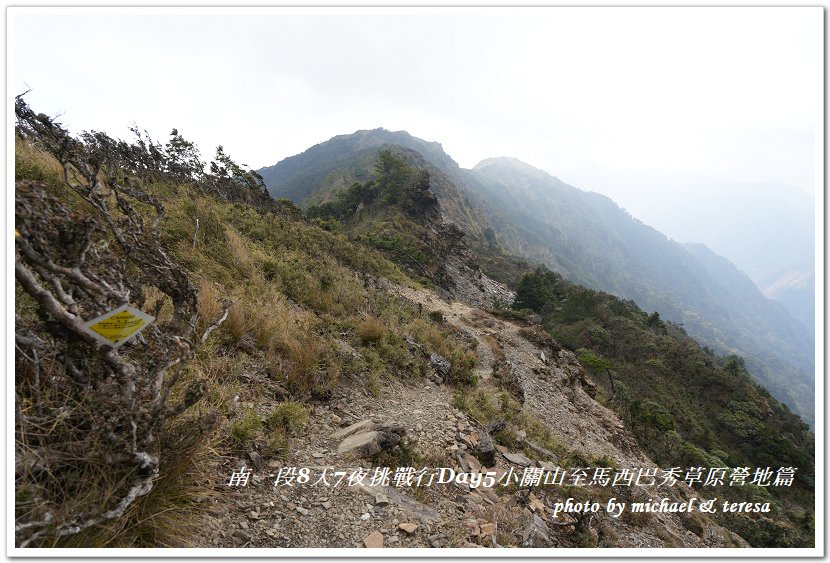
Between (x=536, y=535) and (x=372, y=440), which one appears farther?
(x=372, y=440)

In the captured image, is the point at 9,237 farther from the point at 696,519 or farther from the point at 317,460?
the point at 696,519

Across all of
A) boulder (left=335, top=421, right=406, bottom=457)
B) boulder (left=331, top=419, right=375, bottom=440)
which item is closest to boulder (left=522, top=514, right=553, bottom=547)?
boulder (left=335, top=421, right=406, bottom=457)

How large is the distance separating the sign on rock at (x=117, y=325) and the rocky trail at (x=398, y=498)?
1272 millimetres

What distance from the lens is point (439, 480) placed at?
144 inches

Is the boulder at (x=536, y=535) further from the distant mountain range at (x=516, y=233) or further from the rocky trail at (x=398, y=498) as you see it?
the distant mountain range at (x=516, y=233)

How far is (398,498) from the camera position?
3.06 meters

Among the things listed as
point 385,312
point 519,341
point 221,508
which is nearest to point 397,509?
point 221,508

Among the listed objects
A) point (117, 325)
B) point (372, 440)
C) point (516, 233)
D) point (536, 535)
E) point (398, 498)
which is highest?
point (516, 233)

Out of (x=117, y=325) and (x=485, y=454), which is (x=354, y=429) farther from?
(x=117, y=325)

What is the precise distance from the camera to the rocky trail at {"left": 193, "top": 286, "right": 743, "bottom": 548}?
256 cm

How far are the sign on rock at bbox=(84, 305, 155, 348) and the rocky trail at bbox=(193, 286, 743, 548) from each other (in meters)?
1.27

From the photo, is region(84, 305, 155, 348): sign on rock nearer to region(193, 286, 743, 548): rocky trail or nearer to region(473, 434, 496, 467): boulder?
region(193, 286, 743, 548): rocky trail

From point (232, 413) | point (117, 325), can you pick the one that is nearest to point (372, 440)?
point (232, 413)

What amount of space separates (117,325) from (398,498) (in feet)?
8.25
